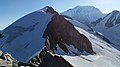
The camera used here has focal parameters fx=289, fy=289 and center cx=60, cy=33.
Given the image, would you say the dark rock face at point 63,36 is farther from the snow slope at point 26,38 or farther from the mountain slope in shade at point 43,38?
the snow slope at point 26,38

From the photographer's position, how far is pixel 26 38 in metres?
118

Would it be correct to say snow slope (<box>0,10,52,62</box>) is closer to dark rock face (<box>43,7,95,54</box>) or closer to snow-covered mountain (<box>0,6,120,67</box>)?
snow-covered mountain (<box>0,6,120,67</box>)

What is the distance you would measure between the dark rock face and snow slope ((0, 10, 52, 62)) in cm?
313

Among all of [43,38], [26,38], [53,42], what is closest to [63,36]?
[53,42]

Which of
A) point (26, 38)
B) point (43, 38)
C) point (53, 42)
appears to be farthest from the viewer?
point (26, 38)

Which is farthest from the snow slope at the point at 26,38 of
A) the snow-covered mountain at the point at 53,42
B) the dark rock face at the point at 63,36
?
the dark rock face at the point at 63,36

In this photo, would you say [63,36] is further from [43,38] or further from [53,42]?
[43,38]

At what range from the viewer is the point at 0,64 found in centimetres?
3350

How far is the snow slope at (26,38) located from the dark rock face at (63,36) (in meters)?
3.13

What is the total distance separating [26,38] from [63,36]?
15263mm

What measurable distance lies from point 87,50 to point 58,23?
17.9 m

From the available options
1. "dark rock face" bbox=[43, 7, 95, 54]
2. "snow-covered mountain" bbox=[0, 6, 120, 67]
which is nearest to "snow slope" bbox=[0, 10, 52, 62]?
"snow-covered mountain" bbox=[0, 6, 120, 67]

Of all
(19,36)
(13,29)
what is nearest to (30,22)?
(13,29)

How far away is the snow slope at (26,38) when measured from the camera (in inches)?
3929
